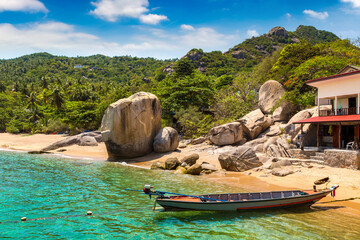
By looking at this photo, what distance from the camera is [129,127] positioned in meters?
27.1

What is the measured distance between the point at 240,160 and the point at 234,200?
9.65 m

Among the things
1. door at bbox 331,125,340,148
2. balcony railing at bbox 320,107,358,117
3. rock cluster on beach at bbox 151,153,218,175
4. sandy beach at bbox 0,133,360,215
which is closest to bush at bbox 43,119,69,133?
rock cluster on beach at bbox 151,153,218,175

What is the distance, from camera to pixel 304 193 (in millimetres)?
12766

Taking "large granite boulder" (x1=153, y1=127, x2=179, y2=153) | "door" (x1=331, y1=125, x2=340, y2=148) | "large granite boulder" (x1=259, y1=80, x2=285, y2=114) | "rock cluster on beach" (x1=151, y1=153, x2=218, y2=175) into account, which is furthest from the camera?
"large granite boulder" (x1=259, y1=80, x2=285, y2=114)

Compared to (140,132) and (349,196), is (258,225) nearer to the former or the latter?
(349,196)

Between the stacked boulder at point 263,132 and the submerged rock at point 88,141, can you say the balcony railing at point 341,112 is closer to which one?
the stacked boulder at point 263,132

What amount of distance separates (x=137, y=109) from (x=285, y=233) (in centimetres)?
2066

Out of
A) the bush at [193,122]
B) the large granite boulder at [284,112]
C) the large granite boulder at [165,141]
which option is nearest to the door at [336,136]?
the large granite boulder at [284,112]

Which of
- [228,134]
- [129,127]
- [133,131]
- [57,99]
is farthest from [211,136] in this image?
[57,99]

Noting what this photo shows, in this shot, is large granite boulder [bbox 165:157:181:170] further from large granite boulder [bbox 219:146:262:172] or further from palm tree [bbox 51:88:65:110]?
palm tree [bbox 51:88:65:110]

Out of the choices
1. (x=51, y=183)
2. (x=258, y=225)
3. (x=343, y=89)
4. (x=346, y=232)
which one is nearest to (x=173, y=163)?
(x=51, y=183)

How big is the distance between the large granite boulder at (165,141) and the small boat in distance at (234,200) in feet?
52.8

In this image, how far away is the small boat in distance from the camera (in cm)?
1077

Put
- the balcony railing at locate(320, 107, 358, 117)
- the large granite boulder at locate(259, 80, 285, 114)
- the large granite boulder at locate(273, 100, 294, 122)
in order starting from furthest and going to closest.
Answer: the large granite boulder at locate(259, 80, 285, 114) → the large granite boulder at locate(273, 100, 294, 122) → the balcony railing at locate(320, 107, 358, 117)
